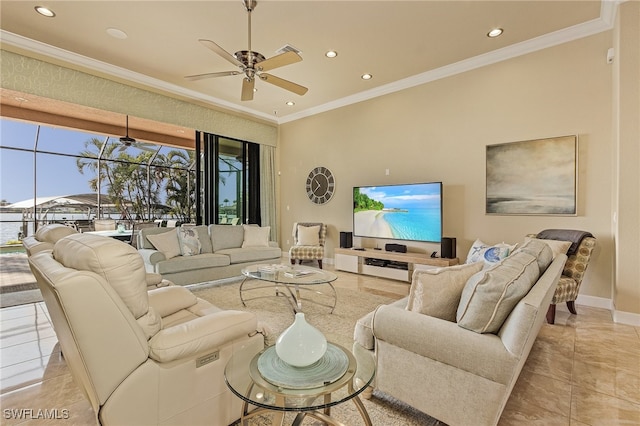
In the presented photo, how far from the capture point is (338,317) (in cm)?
313

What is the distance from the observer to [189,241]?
4406 mm

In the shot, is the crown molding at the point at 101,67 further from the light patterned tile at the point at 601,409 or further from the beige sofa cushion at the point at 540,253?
the light patterned tile at the point at 601,409

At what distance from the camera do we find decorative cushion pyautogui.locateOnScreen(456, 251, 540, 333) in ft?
4.51

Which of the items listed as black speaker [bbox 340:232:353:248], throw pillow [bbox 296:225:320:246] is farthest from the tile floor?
throw pillow [bbox 296:225:320:246]

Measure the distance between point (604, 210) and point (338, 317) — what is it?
3.18m

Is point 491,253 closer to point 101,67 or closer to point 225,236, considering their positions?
point 225,236

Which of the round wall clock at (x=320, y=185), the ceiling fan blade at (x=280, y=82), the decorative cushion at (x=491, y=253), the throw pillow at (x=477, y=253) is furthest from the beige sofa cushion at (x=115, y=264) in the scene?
the round wall clock at (x=320, y=185)

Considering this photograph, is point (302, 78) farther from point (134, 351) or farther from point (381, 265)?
point (134, 351)

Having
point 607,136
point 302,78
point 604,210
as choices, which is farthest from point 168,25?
point 604,210

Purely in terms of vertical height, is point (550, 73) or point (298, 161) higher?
point (550, 73)

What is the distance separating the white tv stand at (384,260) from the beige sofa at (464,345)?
2559 millimetres

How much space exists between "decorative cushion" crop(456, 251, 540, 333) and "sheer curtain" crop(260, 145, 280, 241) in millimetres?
5618

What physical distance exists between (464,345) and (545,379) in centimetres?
116

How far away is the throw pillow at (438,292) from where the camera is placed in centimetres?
163
